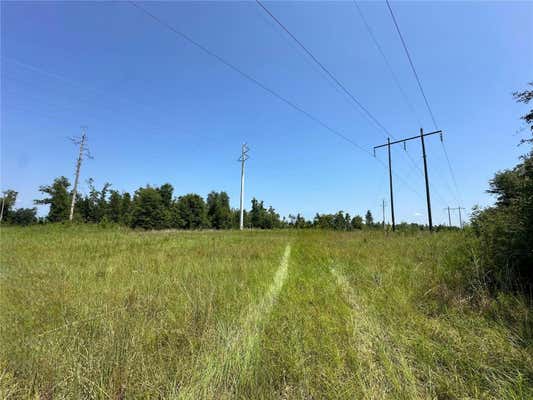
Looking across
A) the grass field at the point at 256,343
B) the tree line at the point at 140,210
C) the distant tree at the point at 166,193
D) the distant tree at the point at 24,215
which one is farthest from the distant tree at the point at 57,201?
the grass field at the point at 256,343

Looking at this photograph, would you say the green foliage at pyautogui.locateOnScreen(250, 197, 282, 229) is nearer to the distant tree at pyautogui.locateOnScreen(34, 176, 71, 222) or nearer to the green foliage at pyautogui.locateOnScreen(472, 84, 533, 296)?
the distant tree at pyautogui.locateOnScreen(34, 176, 71, 222)

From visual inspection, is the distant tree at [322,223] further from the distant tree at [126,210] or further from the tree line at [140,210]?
the distant tree at [126,210]

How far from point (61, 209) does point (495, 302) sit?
185 ft

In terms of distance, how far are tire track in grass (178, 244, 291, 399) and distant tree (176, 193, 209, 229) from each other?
2151 inches

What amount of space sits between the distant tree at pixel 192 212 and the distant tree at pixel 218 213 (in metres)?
3.61

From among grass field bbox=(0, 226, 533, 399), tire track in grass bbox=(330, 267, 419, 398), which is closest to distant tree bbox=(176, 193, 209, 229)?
grass field bbox=(0, 226, 533, 399)

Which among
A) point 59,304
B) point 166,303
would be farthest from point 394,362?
point 59,304

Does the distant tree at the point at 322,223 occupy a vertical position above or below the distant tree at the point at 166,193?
below

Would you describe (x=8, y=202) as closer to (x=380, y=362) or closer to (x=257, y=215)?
(x=257, y=215)

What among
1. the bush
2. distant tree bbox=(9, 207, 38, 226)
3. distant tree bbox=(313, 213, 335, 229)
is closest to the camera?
the bush

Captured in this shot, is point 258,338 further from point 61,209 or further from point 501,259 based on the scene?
point 61,209

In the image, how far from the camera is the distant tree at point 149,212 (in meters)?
48.4

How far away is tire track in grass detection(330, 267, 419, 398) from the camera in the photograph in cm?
154

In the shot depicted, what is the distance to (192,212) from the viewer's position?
183ft
